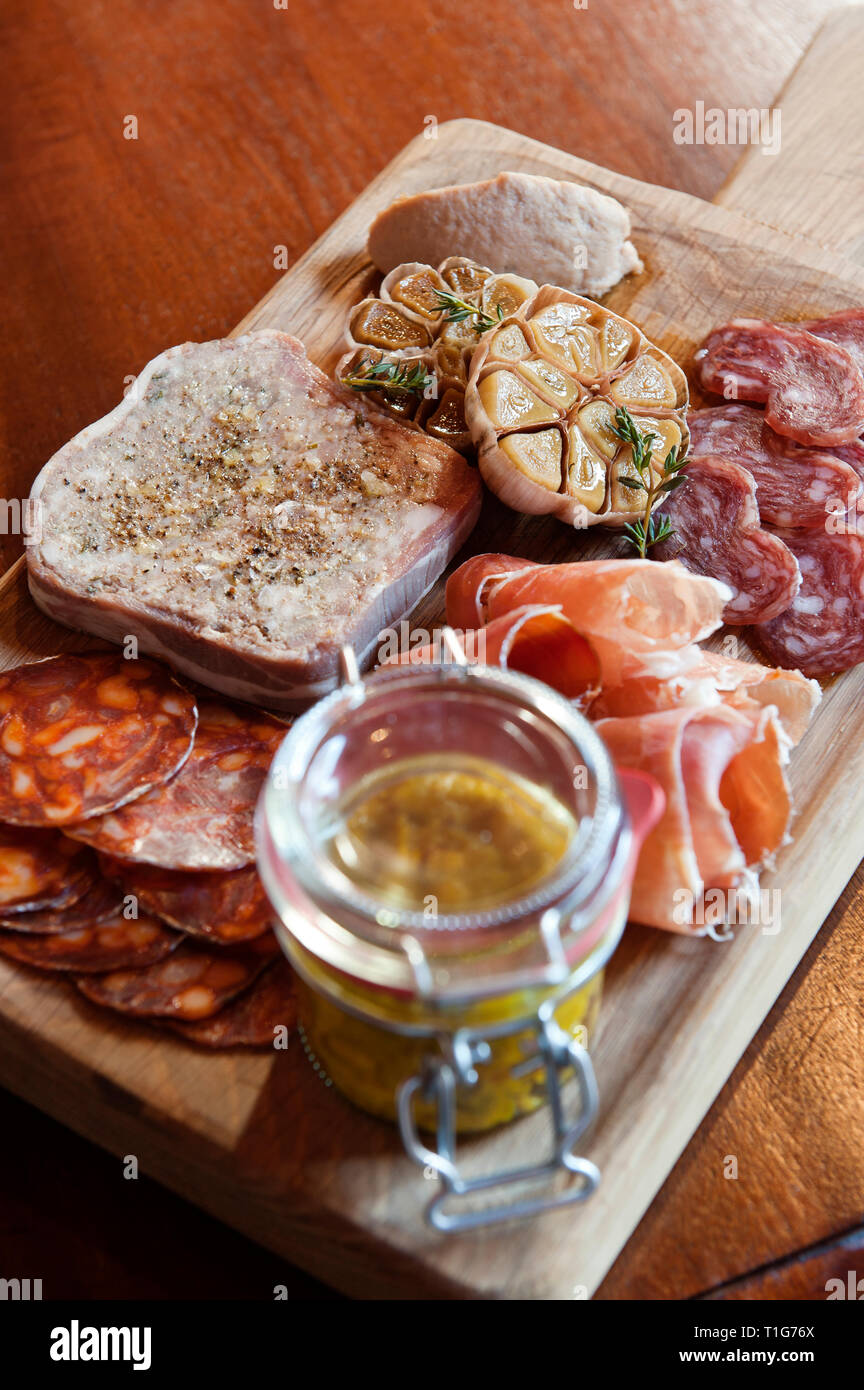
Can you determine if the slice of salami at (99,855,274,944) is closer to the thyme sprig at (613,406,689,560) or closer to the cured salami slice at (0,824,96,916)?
the cured salami slice at (0,824,96,916)

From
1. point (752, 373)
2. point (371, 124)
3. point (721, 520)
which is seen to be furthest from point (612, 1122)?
point (371, 124)

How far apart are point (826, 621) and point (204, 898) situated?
1.22 m

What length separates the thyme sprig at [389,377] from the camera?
8.00ft

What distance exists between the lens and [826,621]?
7.60 ft

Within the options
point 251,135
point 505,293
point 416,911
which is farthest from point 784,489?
point 251,135

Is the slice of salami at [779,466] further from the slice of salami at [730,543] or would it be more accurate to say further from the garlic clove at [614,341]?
the garlic clove at [614,341]

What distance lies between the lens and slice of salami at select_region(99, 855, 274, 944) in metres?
1.88

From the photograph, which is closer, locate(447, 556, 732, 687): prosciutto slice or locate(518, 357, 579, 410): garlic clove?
locate(447, 556, 732, 687): prosciutto slice

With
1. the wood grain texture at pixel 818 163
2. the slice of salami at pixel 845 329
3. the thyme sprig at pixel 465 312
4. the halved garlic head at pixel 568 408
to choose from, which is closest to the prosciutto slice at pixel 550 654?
the halved garlic head at pixel 568 408

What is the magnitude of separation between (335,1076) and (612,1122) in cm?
40

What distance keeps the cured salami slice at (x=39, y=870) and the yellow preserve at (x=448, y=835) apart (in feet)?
1.97

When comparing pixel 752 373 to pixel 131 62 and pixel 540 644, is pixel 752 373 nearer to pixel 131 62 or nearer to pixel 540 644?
pixel 540 644

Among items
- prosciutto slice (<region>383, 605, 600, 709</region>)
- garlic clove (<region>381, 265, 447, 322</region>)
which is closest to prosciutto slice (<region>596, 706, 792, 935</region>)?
prosciutto slice (<region>383, 605, 600, 709</region>)

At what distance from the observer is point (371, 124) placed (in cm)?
341
